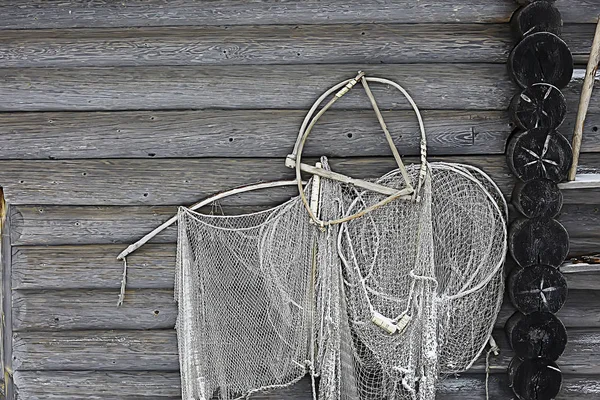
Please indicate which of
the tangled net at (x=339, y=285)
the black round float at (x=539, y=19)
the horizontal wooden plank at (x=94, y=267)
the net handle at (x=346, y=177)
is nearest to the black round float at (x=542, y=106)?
the black round float at (x=539, y=19)

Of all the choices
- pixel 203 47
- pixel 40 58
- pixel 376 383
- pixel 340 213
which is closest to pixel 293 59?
pixel 203 47

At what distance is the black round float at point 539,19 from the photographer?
2.94 meters

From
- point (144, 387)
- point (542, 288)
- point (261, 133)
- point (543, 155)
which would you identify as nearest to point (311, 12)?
point (261, 133)

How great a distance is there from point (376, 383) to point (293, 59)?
1.54m

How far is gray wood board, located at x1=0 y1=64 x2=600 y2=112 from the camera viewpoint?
10.2 feet

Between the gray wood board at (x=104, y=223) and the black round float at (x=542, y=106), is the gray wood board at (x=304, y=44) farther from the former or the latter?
the gray wood board at (x=104, y=223)

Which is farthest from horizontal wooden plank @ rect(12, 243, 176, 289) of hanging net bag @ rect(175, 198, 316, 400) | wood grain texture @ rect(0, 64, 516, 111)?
wood grain texture @ rect(0, 64, 516, 111)

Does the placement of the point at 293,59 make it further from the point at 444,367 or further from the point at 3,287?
the point at 3,287

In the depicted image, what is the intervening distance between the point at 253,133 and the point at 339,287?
81 centimetres

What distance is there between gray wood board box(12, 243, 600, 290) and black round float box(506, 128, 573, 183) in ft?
1.82

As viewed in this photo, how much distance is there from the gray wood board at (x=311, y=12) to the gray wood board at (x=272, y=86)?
21 cm

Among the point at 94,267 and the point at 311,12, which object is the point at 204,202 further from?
the point at 311,12

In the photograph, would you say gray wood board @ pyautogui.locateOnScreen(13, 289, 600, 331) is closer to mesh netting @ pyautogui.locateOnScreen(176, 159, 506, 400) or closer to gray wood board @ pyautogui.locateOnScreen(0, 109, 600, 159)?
mesh netting @ pyautogui.locateOnScreen(176, 159, 506, 400)


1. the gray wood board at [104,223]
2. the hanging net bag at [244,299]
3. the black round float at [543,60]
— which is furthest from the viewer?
the gray wood board at [104,223]
